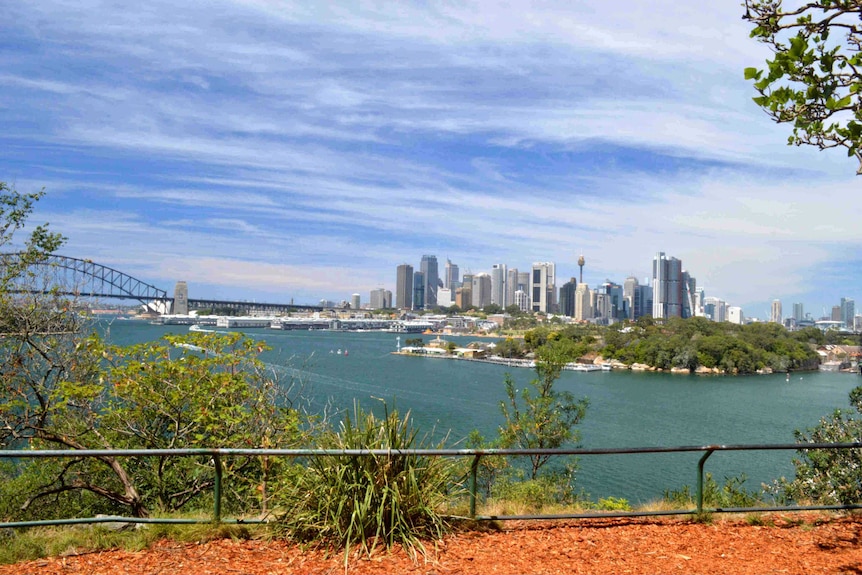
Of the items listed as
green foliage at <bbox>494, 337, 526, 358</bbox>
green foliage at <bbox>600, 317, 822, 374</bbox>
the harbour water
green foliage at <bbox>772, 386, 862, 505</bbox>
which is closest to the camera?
green foliage at <bbox>772, 386, 862, 505</bbox>

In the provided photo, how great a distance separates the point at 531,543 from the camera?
3695 mm

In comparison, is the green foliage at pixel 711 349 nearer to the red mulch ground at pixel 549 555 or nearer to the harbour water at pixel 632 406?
the harbour water at pixel 632 406

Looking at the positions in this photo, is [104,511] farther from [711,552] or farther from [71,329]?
[711,552]

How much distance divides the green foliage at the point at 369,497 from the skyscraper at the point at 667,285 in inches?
7084

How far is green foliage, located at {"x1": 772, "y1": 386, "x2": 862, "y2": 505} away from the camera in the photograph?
24.5 feet

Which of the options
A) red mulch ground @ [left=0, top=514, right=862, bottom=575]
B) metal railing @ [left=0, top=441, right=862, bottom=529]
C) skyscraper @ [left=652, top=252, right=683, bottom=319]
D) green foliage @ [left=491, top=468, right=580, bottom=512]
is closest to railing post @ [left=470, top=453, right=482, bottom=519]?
metal railing @ [left=0, top=441, right=862, bottom=529]

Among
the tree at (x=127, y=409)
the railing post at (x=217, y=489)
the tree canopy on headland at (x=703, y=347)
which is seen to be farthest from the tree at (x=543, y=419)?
the tree canopy on headland at (x=703, y=347)

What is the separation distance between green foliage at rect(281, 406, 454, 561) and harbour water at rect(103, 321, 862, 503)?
5958 mm

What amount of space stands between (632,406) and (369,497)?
37.1m

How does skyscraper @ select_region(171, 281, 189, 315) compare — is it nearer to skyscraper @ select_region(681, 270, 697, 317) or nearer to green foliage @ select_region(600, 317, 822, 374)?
green foliage @ select_region(600, 317, 822, 374)

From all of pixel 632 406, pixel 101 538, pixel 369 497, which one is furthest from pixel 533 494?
pixel 632 406

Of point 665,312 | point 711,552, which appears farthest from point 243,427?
point 665,312

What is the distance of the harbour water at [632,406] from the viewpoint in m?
19.8

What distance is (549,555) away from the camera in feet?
11.5
